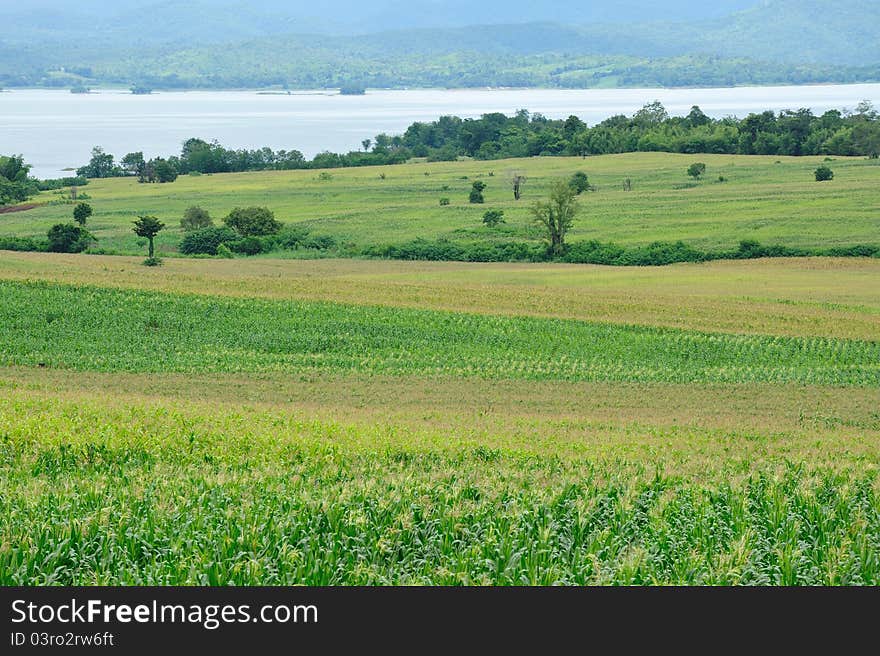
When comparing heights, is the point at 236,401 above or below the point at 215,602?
below

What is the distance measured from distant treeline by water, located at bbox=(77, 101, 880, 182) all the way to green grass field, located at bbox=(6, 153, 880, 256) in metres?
7.20

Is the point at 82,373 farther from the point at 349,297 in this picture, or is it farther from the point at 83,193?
the point at 83,193

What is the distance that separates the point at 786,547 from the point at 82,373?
26.1m

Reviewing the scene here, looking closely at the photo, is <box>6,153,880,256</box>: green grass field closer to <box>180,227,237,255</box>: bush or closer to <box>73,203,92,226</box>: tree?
<box>73,203,92,226</box>: tree

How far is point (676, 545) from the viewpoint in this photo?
492 inches

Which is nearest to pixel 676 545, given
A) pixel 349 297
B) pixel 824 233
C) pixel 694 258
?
pixel 349 297

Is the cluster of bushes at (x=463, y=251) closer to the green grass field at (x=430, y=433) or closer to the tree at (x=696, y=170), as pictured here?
the green grass field at (x=430, y=433)

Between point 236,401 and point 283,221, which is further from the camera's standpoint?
point 283,221

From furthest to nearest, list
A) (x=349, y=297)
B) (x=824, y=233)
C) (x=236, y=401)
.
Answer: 1. (x=824, y=233)
2. (x=349, y=297)
3. (x=236, y=401)

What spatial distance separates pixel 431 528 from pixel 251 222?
259 ft

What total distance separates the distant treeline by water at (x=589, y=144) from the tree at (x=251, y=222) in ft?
173

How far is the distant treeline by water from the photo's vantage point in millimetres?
146125

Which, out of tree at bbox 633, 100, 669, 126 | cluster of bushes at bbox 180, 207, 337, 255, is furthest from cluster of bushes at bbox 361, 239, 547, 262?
tree at bbox 633, 100, 669, 126

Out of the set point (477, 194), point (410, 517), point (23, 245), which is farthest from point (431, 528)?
point (477, 194)
